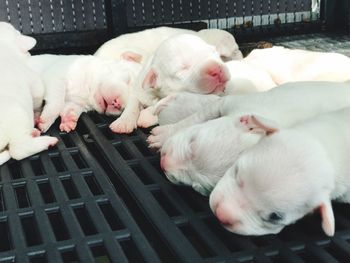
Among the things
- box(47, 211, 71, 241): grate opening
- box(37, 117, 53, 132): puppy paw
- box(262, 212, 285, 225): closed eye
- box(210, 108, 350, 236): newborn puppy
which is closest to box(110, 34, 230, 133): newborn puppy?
box(37, 117, 53, 132): puppy paw

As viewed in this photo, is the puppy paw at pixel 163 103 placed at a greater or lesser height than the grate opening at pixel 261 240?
greater

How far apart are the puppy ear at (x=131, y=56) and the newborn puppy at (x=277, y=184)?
50.1 inches

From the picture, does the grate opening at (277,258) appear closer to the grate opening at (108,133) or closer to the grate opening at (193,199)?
the grate opening at (193,199)

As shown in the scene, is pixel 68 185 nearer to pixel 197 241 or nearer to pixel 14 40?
pixel 197 241

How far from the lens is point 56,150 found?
6.84 ft

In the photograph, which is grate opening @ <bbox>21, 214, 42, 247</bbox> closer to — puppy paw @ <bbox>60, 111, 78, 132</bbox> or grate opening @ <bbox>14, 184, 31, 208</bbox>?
grate opening @ <bbox>14, 184, 31, 208</bbox>

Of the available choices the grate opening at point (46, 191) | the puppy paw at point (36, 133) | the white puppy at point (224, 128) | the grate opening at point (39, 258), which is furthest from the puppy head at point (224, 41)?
the grate opening at point (39, 258)

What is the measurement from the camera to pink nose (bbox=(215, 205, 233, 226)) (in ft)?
4.82

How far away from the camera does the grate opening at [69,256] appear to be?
1.48 meters

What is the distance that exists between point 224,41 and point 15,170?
3.92 feet

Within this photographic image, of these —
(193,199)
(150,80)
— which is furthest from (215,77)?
(193,199)

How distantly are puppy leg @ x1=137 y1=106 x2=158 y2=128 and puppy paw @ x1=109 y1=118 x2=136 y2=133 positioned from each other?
0.04 m

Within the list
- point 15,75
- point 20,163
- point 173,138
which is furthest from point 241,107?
point 15,75

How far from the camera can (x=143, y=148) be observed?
211 cm
